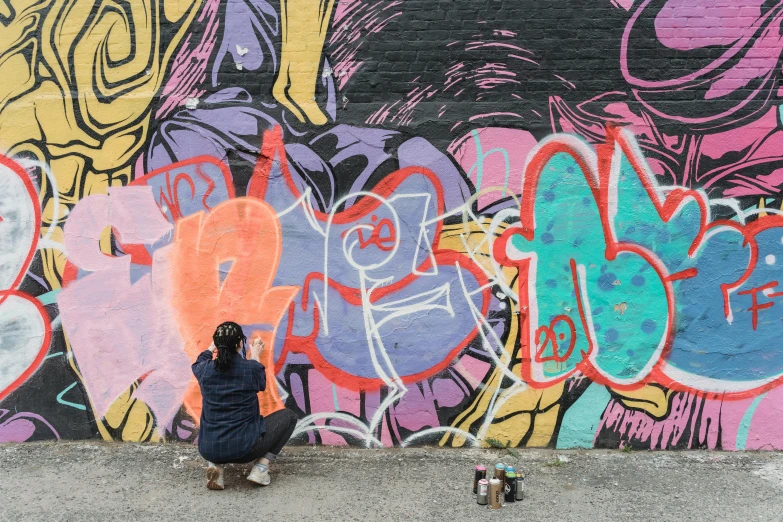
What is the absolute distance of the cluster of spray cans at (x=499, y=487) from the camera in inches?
147

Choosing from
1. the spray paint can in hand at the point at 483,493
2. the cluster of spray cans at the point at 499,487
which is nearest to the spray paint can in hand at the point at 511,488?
the cluster of spray cans at the point at 499,487

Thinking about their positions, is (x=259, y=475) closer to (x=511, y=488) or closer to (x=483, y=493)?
(x=483, y=493)

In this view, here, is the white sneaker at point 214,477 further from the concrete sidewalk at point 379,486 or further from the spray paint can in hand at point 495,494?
the spray paint can in hand at point 495,494

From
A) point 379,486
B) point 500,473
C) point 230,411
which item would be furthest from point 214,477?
point 500,473

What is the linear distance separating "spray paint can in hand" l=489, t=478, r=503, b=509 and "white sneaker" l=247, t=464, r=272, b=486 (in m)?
1.45

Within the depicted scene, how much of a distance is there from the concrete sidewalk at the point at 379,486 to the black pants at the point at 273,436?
8.0 inches

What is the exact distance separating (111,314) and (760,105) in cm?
496

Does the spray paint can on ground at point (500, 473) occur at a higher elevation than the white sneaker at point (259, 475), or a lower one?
higher

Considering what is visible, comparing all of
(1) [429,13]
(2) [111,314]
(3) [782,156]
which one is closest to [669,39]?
(3) [782,156]

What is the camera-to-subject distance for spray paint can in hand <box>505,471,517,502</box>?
3809 millimetres

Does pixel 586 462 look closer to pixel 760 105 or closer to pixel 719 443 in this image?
pixel 719 443

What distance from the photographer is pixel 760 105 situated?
436cm

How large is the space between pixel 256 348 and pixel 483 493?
1.80 m

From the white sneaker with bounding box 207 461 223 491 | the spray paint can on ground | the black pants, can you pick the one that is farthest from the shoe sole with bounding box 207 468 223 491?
the spray paint can on ground
